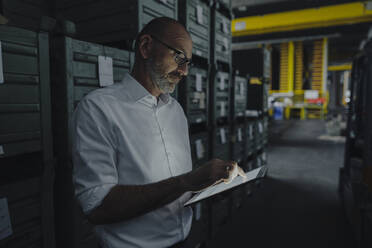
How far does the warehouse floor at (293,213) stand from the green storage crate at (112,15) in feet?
7.07

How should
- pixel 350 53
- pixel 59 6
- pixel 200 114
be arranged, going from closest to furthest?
pixel 59 6 → pixel 200 114 → pixel 350 53

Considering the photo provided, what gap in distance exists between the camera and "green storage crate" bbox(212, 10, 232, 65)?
8.74 ft

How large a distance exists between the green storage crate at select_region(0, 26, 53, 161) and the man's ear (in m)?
0.48

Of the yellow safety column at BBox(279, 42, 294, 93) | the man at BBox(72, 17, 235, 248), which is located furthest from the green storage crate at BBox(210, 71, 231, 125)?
the yellow safety column at BBox(279, 42, 294, 93)

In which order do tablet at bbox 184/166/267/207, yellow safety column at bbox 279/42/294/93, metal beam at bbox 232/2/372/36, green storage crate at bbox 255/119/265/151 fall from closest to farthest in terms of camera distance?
1. tablet at bbox 184/166/267/207
2. green storage crate at bbox 255/119/265/151
3. metal beam at bbox 232/2/372/36
4. yellow safety column at bbox 279/42/294/93

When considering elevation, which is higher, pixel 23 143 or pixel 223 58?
pixel 223 58

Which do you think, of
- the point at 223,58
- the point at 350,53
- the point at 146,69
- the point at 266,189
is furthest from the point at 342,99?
the point at 146,69

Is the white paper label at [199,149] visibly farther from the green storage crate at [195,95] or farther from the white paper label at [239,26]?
the white paper label at [239,26]

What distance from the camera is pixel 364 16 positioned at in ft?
33.1

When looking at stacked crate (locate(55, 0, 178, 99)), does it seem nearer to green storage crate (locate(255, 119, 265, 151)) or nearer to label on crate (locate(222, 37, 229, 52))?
label on crate (locate(222, 37, 229, 52))

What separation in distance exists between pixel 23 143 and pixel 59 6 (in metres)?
1.26

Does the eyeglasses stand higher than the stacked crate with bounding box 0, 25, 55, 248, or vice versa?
the eyeglasses

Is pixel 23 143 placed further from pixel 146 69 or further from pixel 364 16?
pixel 364 16

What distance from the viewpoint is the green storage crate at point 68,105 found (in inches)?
53.0
